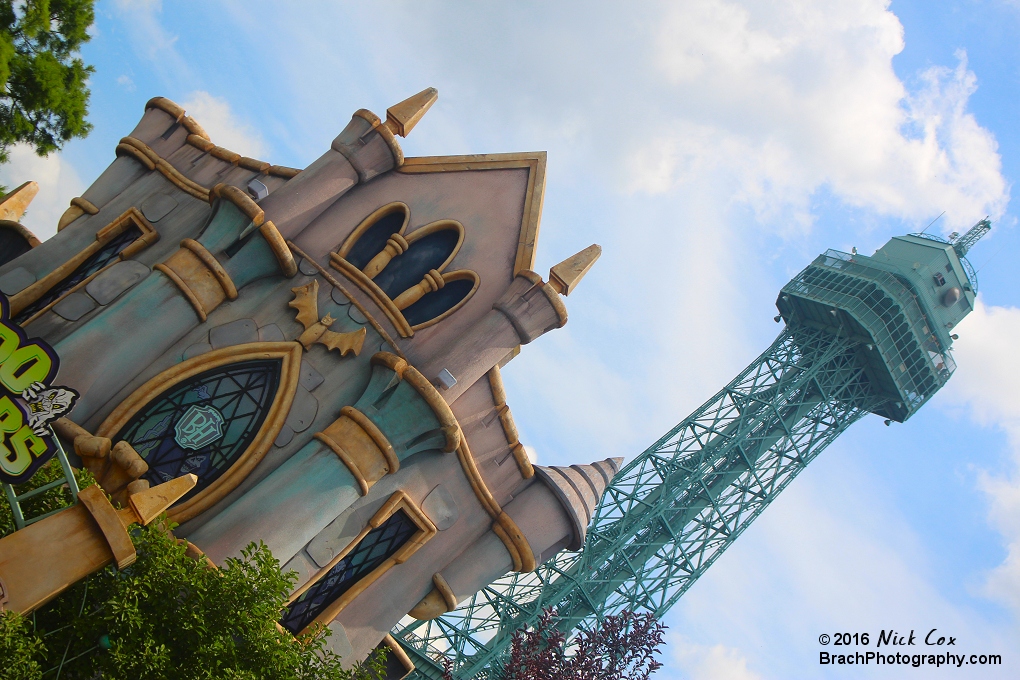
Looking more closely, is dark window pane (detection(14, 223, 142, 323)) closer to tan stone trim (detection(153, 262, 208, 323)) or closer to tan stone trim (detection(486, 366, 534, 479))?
tan stone trim (detection(153, 262, 208, 323))

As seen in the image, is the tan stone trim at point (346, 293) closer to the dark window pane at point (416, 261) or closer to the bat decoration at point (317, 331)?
the bat decoration at point (317, 331)

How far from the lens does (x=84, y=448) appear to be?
54.6ft

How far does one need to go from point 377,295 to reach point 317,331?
1771mm

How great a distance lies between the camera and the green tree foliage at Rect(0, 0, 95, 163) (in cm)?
2294

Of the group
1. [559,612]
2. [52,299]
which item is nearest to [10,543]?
[52,299]

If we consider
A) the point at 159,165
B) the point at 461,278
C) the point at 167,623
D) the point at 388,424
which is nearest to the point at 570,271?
the point at 461,278

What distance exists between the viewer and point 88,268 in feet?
70.3

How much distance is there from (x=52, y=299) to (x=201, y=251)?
4.42 m

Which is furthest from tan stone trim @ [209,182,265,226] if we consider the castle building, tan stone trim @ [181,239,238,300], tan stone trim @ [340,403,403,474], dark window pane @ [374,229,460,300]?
tan stone trim @ [340,403,403,474]

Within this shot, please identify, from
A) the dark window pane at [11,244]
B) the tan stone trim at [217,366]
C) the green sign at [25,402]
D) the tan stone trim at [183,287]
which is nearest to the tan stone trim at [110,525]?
the green sign at [25,402]

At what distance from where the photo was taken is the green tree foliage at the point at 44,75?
22938 millimetres

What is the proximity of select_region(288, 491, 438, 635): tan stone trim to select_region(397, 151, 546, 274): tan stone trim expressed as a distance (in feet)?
21.4

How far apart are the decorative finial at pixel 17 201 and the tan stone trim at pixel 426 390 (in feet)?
44.0

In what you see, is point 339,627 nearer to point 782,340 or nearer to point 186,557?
point 186,557
